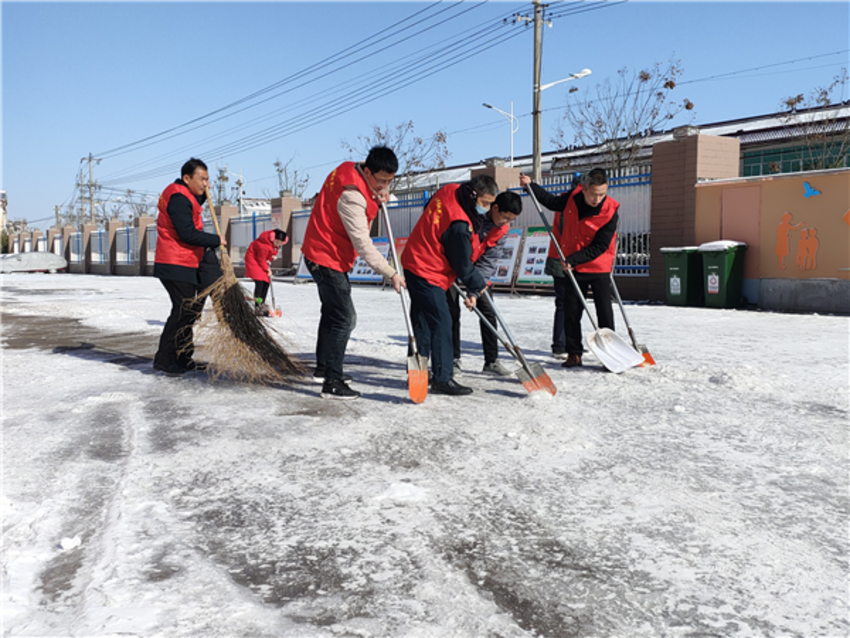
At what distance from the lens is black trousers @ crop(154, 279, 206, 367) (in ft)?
18.0

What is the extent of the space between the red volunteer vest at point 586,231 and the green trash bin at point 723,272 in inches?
254

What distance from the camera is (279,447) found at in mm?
3559

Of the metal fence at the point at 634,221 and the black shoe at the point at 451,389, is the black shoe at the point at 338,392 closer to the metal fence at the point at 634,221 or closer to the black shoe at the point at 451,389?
the black shoe at the point at 451,389

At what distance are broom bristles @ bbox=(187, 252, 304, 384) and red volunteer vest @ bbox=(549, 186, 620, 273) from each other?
255 centimetres

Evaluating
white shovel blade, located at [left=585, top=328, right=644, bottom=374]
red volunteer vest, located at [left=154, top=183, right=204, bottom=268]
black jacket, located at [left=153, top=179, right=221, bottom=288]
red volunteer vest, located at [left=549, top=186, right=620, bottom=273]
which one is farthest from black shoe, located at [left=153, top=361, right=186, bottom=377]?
red volunteer vest, located at [left=549, top=186, right=620, bottom=273]

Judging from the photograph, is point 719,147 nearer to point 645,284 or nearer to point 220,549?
point 645,284

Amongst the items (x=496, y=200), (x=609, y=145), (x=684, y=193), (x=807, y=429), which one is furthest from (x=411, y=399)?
(x=609, y=145)

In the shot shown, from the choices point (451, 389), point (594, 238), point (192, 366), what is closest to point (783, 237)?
point (594, 238)

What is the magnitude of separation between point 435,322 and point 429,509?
2174mm

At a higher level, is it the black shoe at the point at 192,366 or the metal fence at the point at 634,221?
the metal fence at the point at 634,221

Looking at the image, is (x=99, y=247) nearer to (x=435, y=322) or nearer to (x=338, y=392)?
(x=338, y=392)

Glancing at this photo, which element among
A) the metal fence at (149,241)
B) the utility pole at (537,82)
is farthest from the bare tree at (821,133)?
the metal fence at (149,241)

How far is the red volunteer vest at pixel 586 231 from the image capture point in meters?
5.99

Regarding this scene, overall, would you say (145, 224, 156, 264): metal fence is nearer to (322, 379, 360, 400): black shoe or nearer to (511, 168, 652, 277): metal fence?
(511, 168, 652, 277): metal fence
